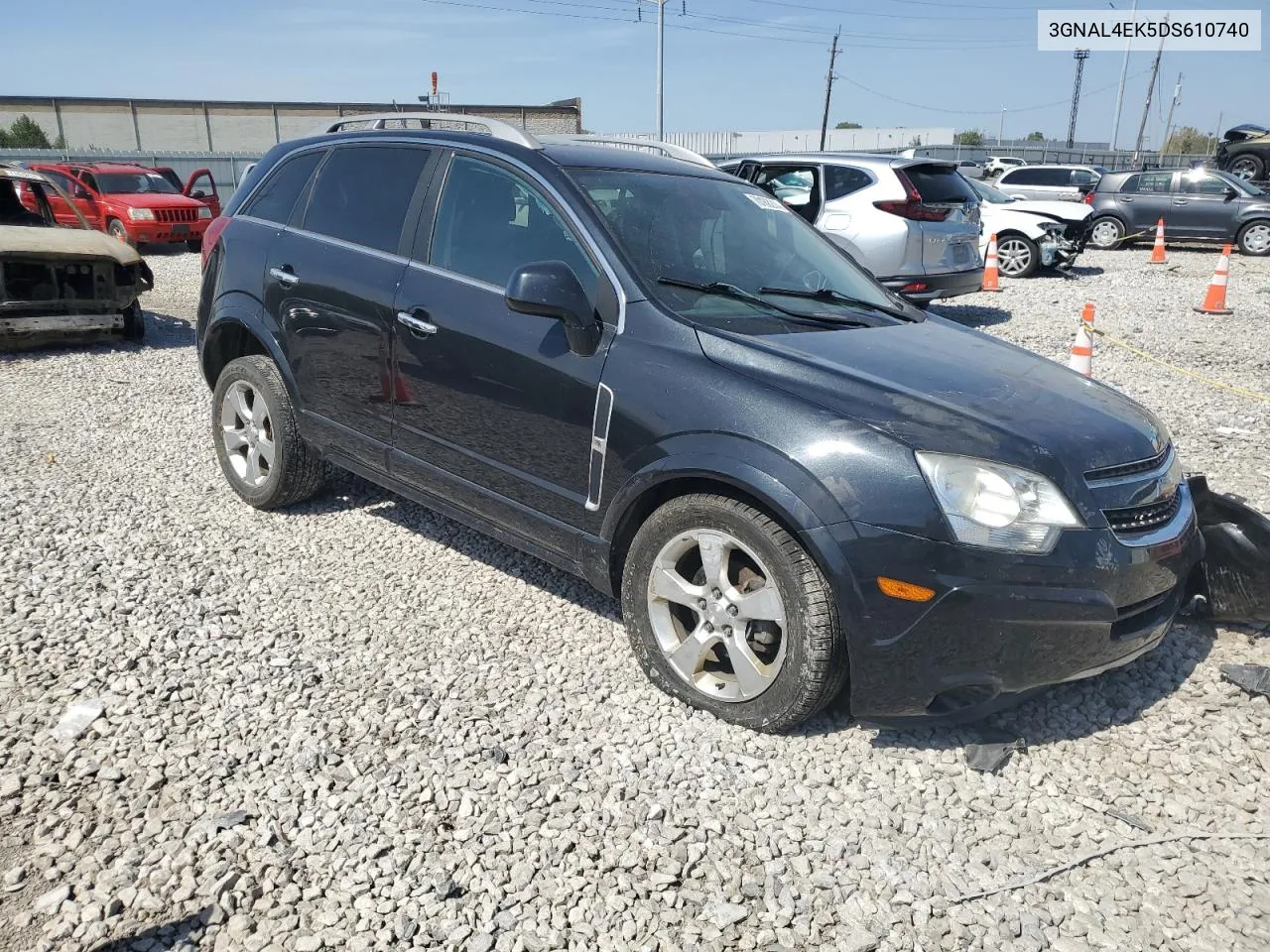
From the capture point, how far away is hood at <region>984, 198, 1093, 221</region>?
15.3 m

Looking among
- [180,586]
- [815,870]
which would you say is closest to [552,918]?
[815,870]

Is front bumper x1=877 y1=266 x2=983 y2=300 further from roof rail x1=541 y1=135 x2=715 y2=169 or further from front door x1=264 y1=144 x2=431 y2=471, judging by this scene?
front door x1=264 y1=144 x2=431 y2=471

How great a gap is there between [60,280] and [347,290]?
266 inches

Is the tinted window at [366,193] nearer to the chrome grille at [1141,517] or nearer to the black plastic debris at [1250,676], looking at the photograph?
the chrome grille at [1141,517]

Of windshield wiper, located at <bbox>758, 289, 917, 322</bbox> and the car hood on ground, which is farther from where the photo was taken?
windshield wiper, located at <bbox>758, 289, 917, 322</bbox>

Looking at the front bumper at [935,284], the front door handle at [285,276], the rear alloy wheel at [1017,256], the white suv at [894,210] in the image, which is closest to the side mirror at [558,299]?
the front door handle at [285,276]

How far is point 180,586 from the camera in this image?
4246 mm

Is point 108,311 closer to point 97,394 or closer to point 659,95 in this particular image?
point 97,394

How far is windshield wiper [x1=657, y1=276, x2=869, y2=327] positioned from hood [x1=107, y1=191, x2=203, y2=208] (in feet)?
60.5

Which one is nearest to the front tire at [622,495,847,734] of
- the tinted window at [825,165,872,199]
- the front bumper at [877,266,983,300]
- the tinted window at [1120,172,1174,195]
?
the front bumper at [877,266,983,300]

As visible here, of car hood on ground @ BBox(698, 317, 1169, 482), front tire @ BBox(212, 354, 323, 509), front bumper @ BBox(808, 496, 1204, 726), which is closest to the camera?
front bumper @ BBox(808, 496, 1204, 726)

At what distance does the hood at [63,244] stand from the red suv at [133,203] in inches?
381

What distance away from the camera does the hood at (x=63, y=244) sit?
8.88 metres

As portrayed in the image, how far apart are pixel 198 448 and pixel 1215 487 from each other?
6.35 m
